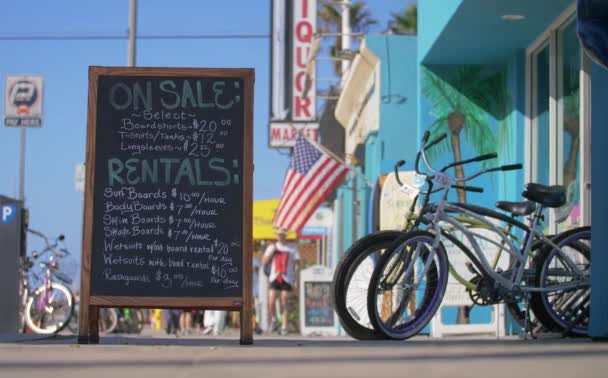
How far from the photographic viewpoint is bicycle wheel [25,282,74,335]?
13.0 meters

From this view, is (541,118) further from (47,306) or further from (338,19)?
(338,19)

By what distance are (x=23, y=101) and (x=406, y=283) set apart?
35.2 feet

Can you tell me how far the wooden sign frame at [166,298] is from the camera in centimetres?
695

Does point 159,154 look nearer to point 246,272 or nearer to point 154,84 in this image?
point 154,84

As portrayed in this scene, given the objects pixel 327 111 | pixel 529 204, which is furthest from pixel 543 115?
pixel 327 111

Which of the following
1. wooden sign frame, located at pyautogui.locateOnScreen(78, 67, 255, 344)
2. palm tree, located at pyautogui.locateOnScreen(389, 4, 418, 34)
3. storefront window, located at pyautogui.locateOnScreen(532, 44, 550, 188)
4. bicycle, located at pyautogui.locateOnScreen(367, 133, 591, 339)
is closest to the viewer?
wooden sign frame, located at pyautogui.locateOnScreen(78, 67, 255, 344)

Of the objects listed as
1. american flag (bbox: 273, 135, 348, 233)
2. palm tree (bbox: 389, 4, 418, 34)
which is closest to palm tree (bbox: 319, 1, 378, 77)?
palm tree (bbox: 389, 4, 418, 34)

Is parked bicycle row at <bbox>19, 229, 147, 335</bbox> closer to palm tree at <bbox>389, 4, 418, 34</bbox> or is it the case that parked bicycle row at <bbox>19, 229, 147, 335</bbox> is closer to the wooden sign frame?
the wooden sign frame

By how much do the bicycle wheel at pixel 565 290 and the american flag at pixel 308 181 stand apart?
9979mm

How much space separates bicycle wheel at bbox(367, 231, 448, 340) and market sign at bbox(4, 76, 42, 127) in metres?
10.0

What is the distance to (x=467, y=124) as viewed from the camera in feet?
43.0

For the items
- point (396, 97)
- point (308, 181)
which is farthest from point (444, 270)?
point (308, 181)

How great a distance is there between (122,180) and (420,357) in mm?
2344

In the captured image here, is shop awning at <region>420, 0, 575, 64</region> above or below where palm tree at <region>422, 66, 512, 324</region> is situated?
above
